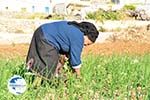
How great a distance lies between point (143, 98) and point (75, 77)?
2.64 ft

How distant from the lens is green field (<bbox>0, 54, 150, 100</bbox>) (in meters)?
4.30

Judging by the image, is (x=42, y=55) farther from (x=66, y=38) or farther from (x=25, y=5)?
(x=25, y=5)

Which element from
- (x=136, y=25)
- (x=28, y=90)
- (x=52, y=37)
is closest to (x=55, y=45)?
(x=52, y=37)

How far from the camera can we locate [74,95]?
4.32 meters

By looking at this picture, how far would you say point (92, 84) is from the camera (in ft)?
15.3

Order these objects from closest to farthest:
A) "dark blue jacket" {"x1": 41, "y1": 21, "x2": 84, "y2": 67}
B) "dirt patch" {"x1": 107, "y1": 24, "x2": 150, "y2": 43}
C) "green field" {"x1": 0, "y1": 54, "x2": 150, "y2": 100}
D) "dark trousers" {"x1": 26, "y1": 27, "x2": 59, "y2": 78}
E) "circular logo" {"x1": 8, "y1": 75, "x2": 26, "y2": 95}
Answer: "circular logo" {"x1": 8, "y1": 75, "x2": 26, "y2": 95} → "green field" {"x1": 0, "y1": 54, "x2": 150, "y2": 100} → "dark blue jacket" {"x1": 41, "y1": 21, "x2": 84, "y2": 67} → "dark trousers" {"x1": 26, "y1": 27, "x2": 59, "y2": 78} → "dirt patch" {"x1": 107, "y1": 24, "x2": 150, "y2": 43}

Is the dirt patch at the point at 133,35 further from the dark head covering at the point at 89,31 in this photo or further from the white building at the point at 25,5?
the white building at the point at 25,5

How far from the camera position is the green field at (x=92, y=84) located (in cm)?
430

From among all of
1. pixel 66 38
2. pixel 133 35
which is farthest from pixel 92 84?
pixel 133 35

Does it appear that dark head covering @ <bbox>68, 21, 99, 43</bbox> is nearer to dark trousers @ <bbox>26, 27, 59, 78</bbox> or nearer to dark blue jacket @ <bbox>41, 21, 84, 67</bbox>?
dark blue jacket @ <bbox>41, 21, 84, 67</bbox>

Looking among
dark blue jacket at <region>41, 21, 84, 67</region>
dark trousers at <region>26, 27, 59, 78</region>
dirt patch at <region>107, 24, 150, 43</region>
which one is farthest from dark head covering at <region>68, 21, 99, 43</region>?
dirt patch at <region>107, 24, 150, 43</region>

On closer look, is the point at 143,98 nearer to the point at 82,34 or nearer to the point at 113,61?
the point at 82,34

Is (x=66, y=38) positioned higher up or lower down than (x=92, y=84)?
higher up

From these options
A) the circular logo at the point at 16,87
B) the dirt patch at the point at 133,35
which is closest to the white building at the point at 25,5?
the dirt patch at the point at 133,35
